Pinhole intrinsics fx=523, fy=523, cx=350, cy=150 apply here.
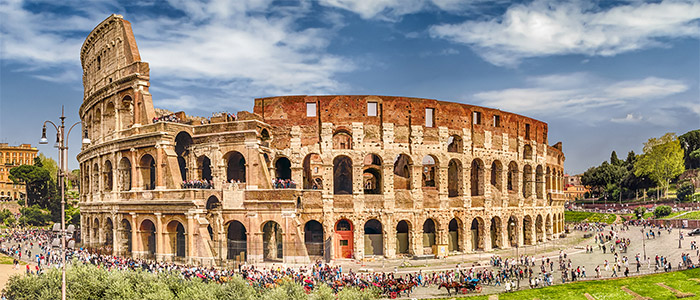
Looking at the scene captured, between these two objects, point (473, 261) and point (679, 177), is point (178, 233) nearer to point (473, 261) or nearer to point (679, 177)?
point (473, 261)

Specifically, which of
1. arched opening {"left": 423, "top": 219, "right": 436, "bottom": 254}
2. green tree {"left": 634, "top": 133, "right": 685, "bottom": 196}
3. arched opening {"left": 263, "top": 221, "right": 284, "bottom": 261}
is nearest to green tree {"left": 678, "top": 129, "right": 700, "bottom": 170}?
green tree {"left": 634, "top": 133, "right": 685, "bottom": 196}

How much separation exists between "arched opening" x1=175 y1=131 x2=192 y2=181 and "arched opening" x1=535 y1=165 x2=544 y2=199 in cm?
3459

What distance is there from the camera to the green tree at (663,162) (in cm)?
7875

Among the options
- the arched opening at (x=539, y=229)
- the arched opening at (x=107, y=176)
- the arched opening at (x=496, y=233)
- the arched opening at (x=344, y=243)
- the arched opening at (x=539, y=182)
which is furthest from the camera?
the arched opening at (x=539, y=182)

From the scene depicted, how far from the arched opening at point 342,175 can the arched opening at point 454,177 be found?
8.60 metres

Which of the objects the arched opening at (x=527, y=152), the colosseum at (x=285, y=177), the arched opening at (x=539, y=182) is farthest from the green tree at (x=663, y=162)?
the colosseum at (x=285, y=177)

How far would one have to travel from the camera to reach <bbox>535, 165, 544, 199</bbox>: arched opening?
53.7 metres

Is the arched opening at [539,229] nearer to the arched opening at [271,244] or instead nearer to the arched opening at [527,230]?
the arched opening at [527,230]

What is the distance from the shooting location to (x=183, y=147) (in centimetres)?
4112

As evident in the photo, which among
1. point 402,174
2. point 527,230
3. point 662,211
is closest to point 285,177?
point 402,174

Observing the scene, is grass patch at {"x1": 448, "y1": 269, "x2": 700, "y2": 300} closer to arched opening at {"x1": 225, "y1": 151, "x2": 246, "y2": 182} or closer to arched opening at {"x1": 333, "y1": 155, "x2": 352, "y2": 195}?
arched opening at {"x1": 333, "y1": 155, "x2": 352, "y2": 195}

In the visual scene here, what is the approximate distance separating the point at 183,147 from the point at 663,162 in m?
71.3

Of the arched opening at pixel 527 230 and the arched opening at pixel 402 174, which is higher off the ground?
the arched opening at pixel 402 174

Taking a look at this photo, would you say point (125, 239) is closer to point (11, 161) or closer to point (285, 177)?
point (285, 177)
